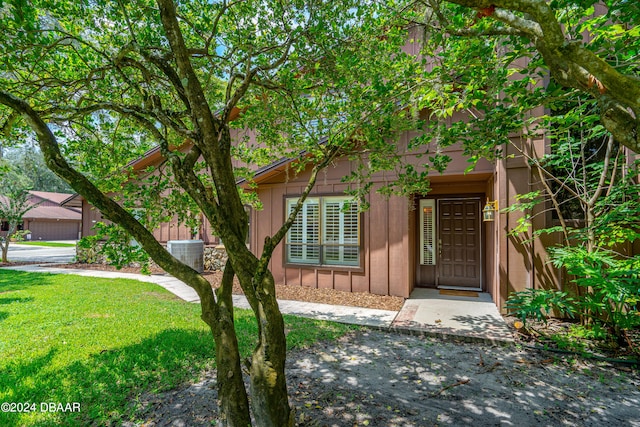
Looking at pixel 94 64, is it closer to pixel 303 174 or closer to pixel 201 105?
pixel 201 105

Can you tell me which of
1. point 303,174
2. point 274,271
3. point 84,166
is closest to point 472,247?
point 303,174

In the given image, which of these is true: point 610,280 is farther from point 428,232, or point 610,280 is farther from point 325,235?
point 325,235

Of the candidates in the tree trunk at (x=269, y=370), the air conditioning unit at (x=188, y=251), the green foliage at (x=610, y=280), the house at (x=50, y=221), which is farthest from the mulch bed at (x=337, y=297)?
the house at (x=50, y=221)

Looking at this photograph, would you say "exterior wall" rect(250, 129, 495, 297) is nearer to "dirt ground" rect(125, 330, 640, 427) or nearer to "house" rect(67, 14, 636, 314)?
"house" rect(67, 14, 636, 314)

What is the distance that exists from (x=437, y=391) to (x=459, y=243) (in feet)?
17.9

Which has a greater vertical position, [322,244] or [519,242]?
[519,242]

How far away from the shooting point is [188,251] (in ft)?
32.8

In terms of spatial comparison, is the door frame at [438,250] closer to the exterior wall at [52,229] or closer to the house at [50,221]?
the house at [50,221]

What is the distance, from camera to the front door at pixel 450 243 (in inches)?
306

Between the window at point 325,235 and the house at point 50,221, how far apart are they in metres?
31.2

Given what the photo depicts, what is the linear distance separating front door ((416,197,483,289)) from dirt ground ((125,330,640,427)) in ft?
12.3

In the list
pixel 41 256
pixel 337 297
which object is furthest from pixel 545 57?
pixel 41 256

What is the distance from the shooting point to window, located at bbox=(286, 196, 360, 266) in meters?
7.51

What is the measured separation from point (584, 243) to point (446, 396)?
12.6 ft
